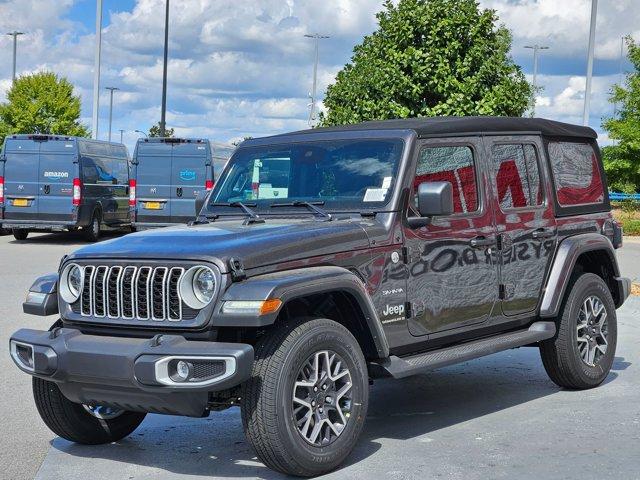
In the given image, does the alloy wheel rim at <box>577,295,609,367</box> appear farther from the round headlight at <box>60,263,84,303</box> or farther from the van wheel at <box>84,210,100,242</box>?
the van wheel at <box>84,210,100,242</box>

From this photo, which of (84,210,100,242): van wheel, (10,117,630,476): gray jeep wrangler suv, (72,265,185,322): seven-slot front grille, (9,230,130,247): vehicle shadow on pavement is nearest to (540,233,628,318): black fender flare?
(10,117,630,476): gray jeep wrangler suv

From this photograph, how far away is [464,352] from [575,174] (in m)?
2.16

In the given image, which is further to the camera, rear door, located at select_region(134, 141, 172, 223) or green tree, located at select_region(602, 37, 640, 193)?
green tree, located at select_region(602, 37, 640, 193)

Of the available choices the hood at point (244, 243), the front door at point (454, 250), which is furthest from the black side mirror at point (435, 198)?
the hood at point (244, 243)

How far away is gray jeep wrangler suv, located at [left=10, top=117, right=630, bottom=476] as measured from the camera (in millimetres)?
5406

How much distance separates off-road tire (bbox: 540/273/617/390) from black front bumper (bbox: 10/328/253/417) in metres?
3.06

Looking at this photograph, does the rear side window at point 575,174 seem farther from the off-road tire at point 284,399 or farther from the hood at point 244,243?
the off-road tire at point 284,399

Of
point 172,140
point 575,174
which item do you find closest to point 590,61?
point 172,140

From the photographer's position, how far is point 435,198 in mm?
6344

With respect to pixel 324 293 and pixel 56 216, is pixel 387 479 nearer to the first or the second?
pixel 324 293

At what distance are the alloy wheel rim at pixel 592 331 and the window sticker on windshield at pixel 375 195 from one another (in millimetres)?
2093

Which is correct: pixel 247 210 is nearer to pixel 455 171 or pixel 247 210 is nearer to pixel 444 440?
pixel 455 171

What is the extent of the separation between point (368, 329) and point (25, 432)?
2.22m

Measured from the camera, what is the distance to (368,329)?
6.11 m
